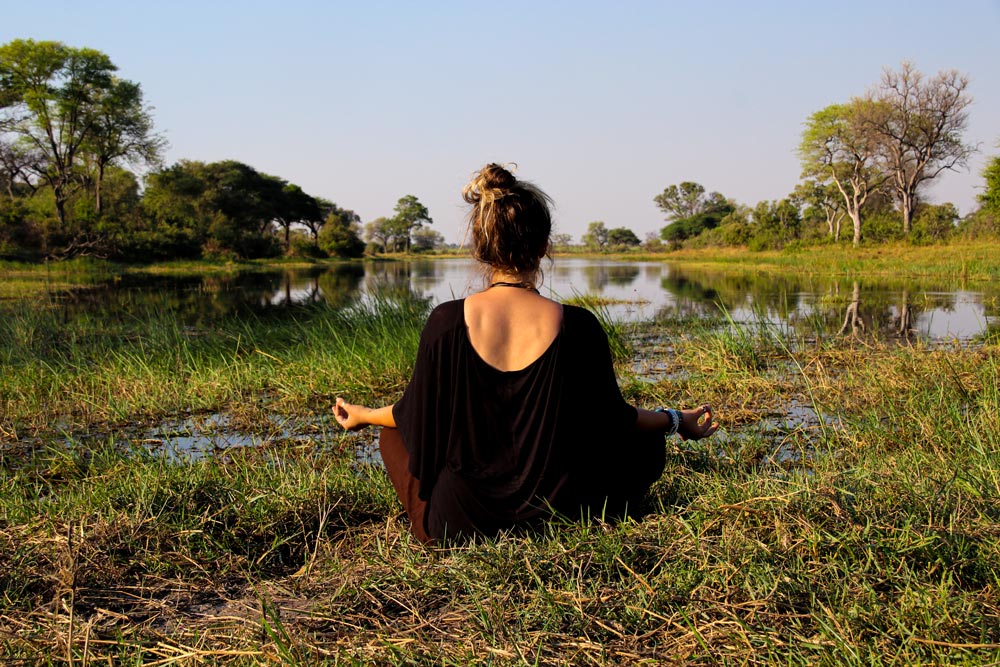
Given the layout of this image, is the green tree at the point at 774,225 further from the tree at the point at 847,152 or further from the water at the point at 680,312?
the water at the point at 680,312

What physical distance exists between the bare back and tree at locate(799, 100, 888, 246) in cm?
A: 2645

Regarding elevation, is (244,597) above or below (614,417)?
below

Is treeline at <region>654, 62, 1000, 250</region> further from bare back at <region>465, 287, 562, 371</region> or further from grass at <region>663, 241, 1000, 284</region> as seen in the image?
bare back at <region>465, 287, 562, 371</region>

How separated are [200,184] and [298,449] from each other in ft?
103

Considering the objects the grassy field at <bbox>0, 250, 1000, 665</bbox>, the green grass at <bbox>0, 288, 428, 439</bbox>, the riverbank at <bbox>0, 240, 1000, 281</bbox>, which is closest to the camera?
the grassy field at <bbox>0, 250, 1000, 665</bbox>

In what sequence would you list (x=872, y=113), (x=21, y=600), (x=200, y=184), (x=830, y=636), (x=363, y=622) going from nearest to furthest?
1. (x=830, y=636)
2. (x=363, y=622)
3. (x=21, y=600)
4. (x=872, y=113)
5. (x=200, y=184)

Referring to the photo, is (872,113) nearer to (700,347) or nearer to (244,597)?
(700,347)

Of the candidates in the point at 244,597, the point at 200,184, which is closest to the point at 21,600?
the point at 244,597

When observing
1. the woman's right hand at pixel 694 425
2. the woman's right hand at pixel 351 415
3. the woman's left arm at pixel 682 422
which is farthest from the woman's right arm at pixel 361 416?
the woman's right hand at pixel 694 425

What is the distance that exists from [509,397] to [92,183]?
3185 cm

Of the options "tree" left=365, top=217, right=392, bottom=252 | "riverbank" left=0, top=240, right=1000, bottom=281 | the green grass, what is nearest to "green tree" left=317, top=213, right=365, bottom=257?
"riverbank" left=0, top=240, right=1000, bottom=281

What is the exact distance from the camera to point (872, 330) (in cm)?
727

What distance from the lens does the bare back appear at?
5.96 feet

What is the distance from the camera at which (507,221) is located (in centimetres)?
180
